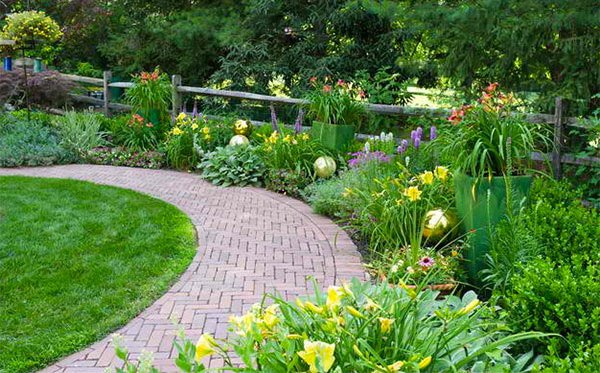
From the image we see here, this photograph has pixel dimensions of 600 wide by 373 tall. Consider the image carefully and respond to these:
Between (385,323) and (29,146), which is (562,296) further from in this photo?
(29,146)

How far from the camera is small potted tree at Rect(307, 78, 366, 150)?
762 cm

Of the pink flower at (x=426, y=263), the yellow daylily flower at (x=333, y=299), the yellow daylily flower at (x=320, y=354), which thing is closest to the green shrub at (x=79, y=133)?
the pink flower at (x=426, y=263)

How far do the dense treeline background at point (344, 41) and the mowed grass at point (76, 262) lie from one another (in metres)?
3.79

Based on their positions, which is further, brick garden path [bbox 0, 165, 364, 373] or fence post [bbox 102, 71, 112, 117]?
fence post [bbox 102, 71, 112, 117]

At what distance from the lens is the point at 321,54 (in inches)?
505

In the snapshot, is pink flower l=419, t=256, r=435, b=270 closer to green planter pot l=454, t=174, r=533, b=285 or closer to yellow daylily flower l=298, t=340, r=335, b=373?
green planter pot l=454, t=174, r=533, b=285

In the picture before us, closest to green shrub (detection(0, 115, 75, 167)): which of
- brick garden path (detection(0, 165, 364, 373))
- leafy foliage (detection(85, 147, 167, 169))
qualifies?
leafy foliage (detection(85, 147, 167, 169))

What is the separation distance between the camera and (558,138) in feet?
20.1

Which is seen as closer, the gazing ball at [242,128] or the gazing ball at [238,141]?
the gazing ball at [238,141]

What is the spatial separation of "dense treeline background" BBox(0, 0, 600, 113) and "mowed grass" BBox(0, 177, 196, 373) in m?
3.79

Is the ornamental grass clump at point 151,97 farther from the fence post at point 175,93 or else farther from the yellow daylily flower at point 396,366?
the yellow daylily flower at point 396,366

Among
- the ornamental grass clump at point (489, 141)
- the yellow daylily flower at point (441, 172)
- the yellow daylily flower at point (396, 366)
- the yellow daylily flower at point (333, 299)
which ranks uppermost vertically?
the ornamental grass clump at point (489, 141)

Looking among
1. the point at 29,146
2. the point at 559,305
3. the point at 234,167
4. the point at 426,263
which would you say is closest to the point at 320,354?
the point at 559,305

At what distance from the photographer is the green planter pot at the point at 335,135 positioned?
761cm
